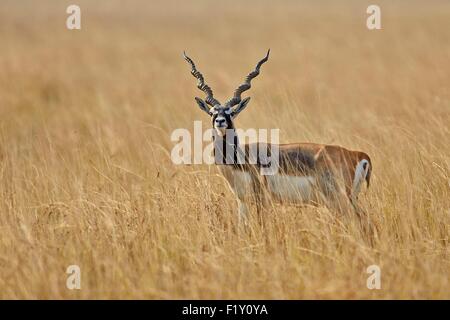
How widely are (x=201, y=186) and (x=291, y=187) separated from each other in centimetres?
97

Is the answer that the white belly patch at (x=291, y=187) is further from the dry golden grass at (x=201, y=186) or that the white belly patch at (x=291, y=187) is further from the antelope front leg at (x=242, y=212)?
the antelope front leg at (x=242, y=212)

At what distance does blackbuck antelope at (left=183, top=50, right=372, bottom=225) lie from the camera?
7.23 m

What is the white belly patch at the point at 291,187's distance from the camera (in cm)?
734

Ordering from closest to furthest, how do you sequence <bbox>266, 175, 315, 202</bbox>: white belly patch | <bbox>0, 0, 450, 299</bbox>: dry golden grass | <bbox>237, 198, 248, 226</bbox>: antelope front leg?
1. <bbox>0, 0, 450, 299</bbox>: dry golden grass
2. <bbox>237, 198, 248, 226</bbox>: antelope front leg
3. <bbox>266, 175, 315, 202</bbox>: white belly patch

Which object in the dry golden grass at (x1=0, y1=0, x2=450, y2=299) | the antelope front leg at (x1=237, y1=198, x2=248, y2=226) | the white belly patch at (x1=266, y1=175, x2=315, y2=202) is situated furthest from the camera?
the white belly patch at (x1=266, y1=175, x2=315, y2=202)

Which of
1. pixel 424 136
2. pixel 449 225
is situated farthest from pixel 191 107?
pixel 449 225

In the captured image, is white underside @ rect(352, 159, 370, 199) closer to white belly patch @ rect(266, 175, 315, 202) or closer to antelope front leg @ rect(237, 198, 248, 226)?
white belly patch @ rect(266, 175, 315, 202)

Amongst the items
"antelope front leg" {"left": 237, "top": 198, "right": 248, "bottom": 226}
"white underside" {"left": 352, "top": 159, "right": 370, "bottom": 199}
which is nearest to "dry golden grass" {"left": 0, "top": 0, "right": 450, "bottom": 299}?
"antelope front leg" {"left": 237, "top": 198, "right": 248, "bottom": 226}

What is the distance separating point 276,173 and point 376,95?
819 cm

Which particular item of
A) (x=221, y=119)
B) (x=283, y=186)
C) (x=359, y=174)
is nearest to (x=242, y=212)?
(x=283, y=186)

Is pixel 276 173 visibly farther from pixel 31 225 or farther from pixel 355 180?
pixel 31 225

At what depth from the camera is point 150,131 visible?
1313cm

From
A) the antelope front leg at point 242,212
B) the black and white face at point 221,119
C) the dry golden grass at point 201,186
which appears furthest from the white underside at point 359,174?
the black and white face at point 221,119

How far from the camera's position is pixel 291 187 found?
7.39 metres
